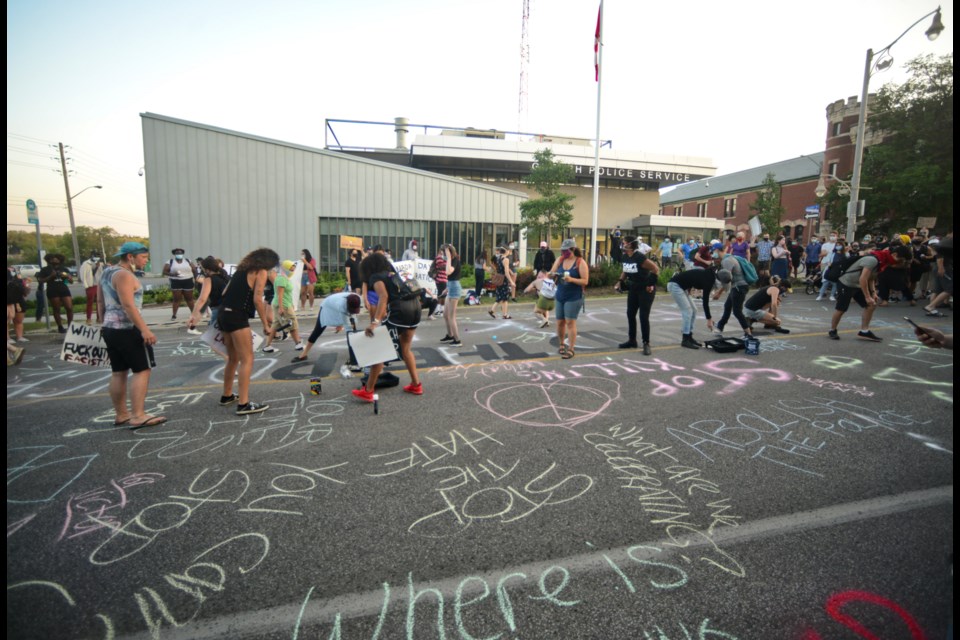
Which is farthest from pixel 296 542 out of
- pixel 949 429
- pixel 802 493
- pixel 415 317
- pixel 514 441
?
pixel 949 429

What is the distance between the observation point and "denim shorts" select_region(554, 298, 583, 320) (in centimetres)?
722

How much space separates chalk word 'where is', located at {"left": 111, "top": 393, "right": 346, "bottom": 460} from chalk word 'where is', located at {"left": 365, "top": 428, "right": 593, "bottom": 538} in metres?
0.97

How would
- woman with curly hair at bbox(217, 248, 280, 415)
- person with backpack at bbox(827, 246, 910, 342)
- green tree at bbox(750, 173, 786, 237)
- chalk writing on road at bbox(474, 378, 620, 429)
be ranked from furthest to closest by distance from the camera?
green tree at bbox(750, 173, 786, 237) < person with backpack at bbox(827, 246, 910, 342) < woman with curly hair at bbox(217, 248, 280, 415) < chalk writing on road at bbox(474, 378, 620, 429)

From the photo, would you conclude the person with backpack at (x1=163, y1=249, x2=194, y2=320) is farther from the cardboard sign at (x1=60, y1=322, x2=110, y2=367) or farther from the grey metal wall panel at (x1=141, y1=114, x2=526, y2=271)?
the grey metal wall panel at (x1=141, y1=114, x2=526, y2=271)

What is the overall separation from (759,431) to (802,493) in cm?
114

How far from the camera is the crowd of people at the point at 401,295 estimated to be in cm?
453

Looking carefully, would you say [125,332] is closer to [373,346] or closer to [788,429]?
[373,346]

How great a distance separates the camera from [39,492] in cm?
334

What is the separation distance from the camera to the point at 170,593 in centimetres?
238

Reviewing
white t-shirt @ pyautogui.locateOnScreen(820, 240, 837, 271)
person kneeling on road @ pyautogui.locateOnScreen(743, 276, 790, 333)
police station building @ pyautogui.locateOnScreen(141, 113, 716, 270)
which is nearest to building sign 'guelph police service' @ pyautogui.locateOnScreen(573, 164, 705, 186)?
police station building @ pyautogui.locateOnScreen(141, 113, 716, 270)

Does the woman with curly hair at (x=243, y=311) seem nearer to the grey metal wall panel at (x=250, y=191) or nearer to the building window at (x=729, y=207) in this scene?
the grey metal wall panel at (x=250, y=191)

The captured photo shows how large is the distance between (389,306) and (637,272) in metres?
4.26

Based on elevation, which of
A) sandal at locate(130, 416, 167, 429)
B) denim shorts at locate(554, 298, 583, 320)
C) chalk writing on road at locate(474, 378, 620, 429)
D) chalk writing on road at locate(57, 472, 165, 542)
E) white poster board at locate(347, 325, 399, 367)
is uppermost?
denim shorts at locate(554, 298, 583, 320)

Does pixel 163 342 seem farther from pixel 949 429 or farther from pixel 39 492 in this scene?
pixel 949 429
